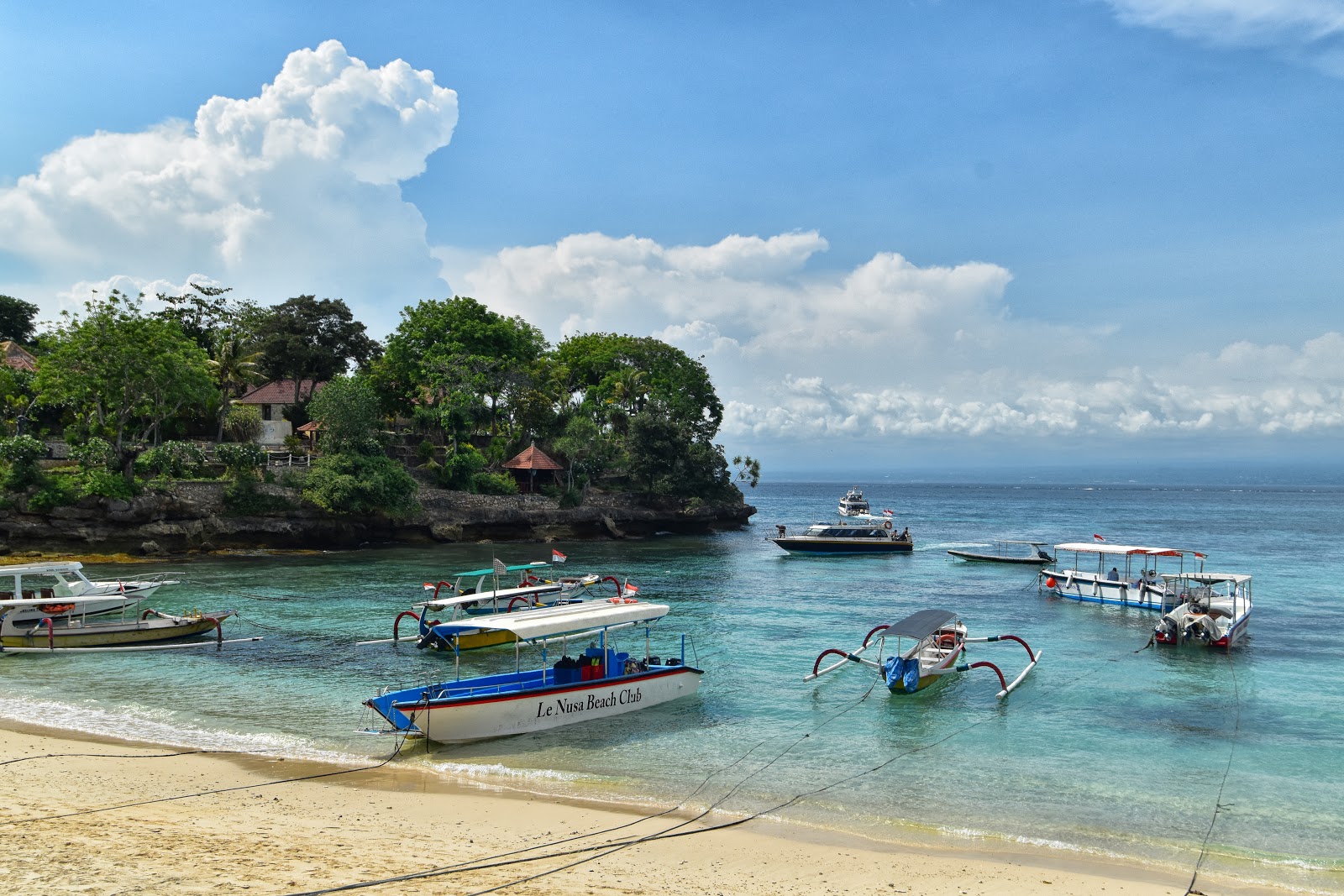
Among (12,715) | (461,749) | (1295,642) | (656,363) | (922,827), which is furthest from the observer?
(656,363)

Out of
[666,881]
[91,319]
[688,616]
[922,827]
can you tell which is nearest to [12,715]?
[666,881]

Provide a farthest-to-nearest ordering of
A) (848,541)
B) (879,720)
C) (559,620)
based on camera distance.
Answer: (848,541)
(879,720)
(559,620)

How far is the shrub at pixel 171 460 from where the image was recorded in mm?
48375

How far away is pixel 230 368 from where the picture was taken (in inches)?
2347

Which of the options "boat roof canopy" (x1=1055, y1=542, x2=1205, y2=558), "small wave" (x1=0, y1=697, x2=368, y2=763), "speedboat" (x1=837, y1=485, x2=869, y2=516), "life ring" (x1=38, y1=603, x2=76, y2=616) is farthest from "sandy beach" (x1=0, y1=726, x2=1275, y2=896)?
"speedboat" (x1=837, y1=485, x2=869, y2=516)

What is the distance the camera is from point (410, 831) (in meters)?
12.8

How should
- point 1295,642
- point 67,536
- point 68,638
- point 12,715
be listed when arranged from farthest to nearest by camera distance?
point 67,536 → point 1295,642 → point 68,638 → point 12,715

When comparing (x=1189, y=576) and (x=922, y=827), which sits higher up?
(x=1189, y=576)

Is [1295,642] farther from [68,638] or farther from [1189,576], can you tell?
[68,638]

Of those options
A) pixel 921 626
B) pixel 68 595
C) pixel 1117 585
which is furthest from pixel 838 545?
pixel 68 595

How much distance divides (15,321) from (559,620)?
3041 inches

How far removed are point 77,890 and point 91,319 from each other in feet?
148

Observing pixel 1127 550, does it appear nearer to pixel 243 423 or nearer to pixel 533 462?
pixel 533 462

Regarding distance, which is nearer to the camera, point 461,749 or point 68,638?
point 461,749
